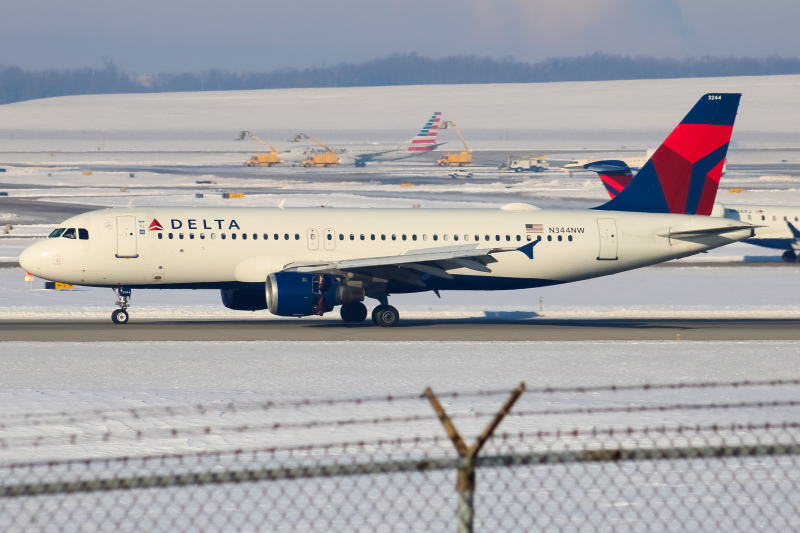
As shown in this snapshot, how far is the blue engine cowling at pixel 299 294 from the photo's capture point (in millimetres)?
31906

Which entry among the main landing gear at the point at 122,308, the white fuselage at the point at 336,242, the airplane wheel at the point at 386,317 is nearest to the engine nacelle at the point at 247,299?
the white fuselage at the point at 336,242

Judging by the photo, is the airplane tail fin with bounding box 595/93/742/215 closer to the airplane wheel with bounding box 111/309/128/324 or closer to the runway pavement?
the runway pavement

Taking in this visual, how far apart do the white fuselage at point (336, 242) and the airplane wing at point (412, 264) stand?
67 cm

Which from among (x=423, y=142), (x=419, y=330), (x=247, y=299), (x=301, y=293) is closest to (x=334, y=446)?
(x=301, y=293)

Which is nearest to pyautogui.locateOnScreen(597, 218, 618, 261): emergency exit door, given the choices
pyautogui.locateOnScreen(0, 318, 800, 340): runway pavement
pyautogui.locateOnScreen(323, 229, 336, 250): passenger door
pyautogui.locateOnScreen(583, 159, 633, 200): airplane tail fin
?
pyautogui.locateOnScreen(0, 318, 800, 340): runway pavement

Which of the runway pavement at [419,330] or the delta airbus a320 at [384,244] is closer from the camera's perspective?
the runway pavement at [419,330]

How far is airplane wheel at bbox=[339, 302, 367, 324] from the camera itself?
3531 centimetres

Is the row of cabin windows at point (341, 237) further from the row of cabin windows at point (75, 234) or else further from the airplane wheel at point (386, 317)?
the airplane wheel at point (386, 317)

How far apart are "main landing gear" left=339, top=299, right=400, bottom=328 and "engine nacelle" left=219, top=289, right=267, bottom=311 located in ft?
9.10

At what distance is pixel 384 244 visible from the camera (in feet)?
116

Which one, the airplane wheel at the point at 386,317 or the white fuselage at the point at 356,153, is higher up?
the airplane wheel at the point at 386,317

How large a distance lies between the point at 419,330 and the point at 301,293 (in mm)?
4025

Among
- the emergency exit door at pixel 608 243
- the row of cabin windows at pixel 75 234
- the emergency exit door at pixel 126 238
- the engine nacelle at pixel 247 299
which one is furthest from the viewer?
the emergency exit door at pixel 608 243

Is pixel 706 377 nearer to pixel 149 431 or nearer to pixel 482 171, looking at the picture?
pixel 149 431
